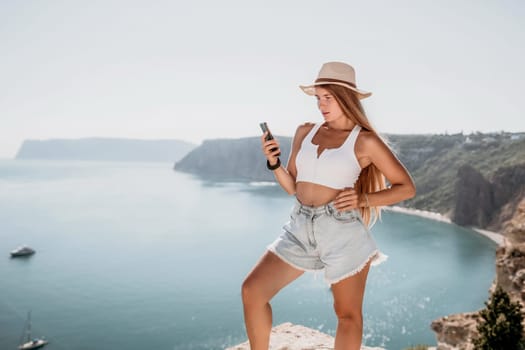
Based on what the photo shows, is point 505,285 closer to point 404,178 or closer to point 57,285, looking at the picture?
point 404,178

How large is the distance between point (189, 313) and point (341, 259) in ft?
147

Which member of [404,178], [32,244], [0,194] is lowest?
[404,178]

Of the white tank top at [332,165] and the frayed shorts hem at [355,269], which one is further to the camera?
the white tank top at [332,165]

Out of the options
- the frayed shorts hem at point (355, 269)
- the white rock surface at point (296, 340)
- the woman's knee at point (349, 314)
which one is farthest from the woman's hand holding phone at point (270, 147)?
the white rock surface at point (296, 340)

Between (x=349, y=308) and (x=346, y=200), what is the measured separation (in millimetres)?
729

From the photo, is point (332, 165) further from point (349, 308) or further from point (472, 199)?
point (472, 199)

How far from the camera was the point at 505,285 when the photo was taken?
53.8 ft

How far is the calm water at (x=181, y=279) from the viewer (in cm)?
4084

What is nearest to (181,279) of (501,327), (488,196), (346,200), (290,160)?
(501,327)

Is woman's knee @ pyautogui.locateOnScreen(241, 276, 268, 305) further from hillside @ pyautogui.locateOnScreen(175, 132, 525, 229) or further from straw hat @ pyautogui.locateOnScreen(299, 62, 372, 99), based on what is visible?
hillside @ pyautogui.locateOnScreen(175, 132, 525, 229)

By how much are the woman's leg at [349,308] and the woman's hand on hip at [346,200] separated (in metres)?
0.41

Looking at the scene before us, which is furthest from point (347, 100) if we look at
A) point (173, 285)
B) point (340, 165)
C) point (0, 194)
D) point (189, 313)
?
point (0, 194)

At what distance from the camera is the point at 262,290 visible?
2.67 m

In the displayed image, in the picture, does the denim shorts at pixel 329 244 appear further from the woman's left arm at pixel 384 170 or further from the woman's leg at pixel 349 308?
the woman's left arm at pixel 384 170
